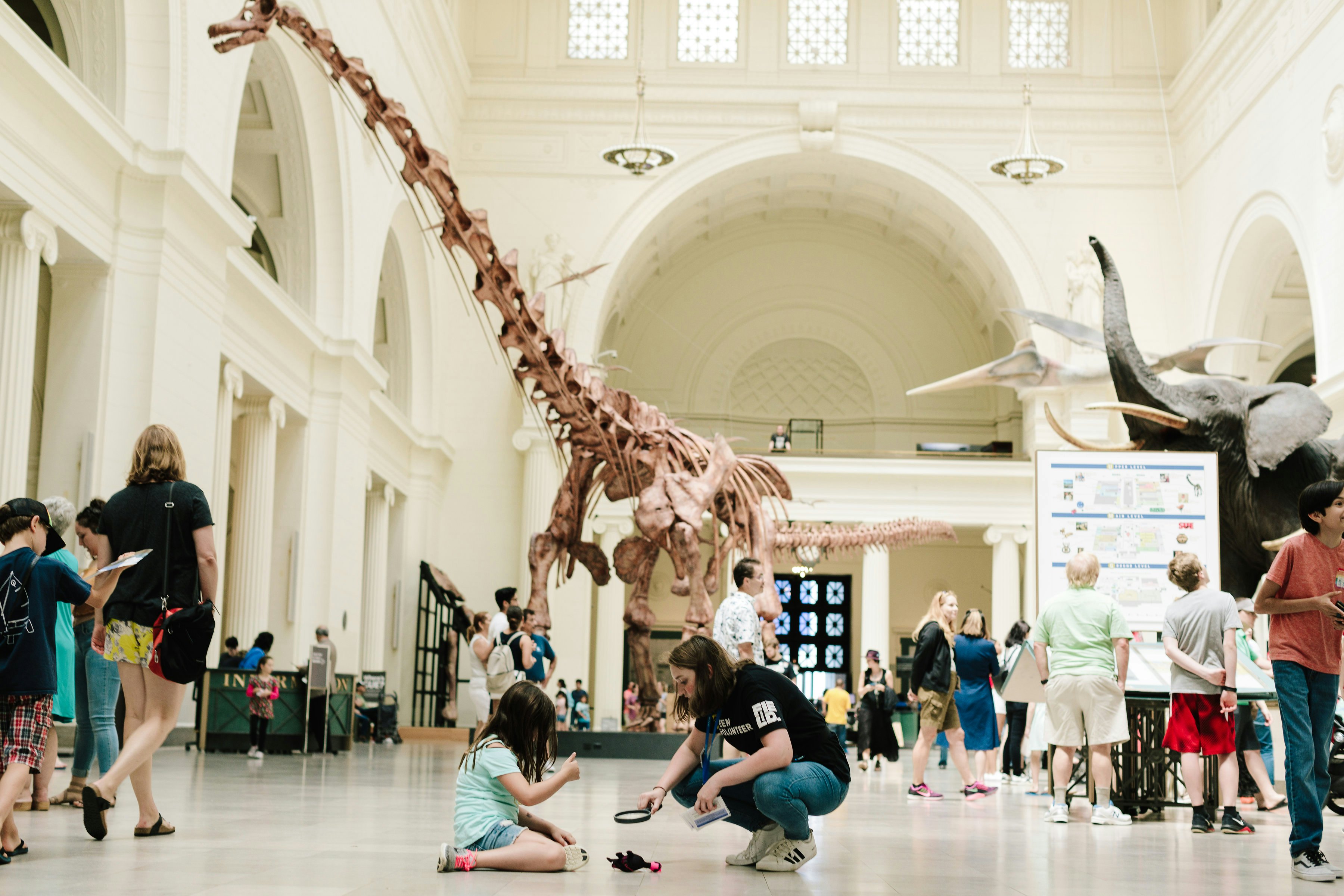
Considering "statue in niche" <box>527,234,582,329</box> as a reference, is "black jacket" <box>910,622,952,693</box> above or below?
below

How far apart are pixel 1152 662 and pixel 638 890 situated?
18.8 feet

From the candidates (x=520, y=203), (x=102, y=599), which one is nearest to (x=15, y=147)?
(x=102, y=599)

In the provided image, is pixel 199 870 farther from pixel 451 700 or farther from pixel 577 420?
pixel 451 700

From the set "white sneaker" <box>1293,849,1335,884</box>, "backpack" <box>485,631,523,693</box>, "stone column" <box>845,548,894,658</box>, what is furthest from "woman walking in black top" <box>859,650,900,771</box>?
"stone column" <box>845,548,894,658</box>

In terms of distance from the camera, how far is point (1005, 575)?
26.4 meters

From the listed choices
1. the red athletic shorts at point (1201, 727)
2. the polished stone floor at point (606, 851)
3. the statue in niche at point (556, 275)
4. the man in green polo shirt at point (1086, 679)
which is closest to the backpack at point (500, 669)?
the polished stone floor at point (606, 851)

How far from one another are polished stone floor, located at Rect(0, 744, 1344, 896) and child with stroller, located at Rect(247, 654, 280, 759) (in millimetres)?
3637

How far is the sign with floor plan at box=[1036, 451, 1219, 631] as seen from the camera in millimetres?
9227

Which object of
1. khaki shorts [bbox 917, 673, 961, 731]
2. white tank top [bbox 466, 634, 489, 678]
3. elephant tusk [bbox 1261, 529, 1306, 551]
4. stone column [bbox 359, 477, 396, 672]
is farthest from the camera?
stone column [bbox 359, 477, 396, 672]

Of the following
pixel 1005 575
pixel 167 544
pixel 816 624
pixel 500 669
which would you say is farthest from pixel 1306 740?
pixel 816 624

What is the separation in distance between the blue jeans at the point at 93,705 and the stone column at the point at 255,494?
10556 mm

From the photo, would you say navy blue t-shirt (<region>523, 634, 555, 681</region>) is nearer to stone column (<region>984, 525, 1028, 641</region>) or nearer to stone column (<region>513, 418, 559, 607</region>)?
stone column (<region>513, 418, 559, 607</region>)

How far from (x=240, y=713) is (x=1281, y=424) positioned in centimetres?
1023

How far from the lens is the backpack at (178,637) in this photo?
17.7 feet
